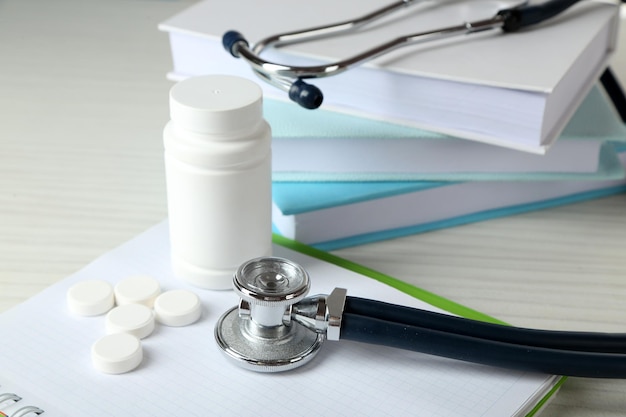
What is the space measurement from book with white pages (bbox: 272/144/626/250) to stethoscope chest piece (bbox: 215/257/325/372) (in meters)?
0.15

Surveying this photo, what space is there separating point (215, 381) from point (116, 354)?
7 cm

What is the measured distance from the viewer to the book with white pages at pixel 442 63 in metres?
0.78

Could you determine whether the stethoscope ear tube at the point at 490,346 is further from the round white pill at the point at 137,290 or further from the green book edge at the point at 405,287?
Answer: the round white pill at the point at 137,290

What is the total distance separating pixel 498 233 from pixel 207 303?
12.4 inches

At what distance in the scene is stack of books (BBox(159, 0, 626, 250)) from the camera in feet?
2.60

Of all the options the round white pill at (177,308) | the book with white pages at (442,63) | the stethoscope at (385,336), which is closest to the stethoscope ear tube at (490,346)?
the stethoscope at (385,336)

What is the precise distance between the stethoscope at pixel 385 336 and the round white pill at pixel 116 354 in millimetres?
62

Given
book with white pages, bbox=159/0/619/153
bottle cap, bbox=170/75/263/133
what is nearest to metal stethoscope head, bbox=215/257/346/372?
bottle cap, bbox=170/75/263/133

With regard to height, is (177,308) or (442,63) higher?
(442,63)

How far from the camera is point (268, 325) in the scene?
2.07 feet

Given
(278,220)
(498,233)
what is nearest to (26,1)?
(278,220)

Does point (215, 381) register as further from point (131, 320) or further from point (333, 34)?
point (333, 34)

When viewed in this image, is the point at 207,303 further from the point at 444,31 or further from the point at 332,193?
the point at 444,31

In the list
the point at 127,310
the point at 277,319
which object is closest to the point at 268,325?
the point at 277,319
